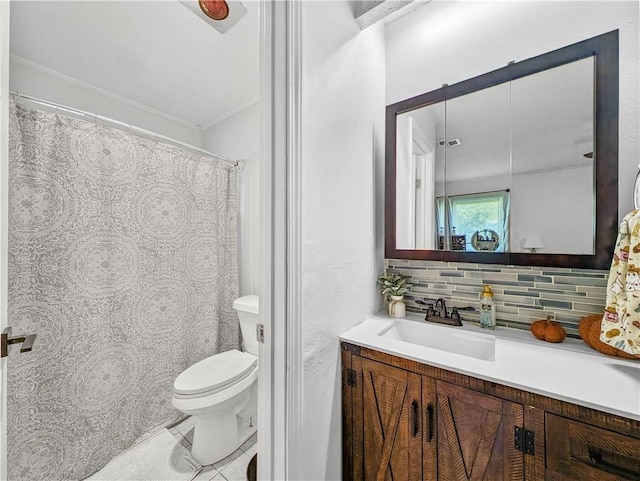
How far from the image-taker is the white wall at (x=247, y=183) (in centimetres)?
226

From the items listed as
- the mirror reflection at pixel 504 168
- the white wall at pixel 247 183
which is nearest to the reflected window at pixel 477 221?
the mirror reflection at pixel 504 168

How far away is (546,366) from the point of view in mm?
891

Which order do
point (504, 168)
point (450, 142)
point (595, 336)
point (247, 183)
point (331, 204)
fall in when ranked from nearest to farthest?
point (595, 336)
point (331, 204)
point (504, 168)
point (450, 142)
point (247, 183)

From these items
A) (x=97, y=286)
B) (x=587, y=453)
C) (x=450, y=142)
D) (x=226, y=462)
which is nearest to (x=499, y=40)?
(x=450, y=142)

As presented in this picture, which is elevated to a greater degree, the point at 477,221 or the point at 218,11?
the point at 218,11

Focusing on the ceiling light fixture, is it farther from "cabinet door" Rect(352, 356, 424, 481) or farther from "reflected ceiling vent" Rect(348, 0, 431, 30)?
"cabinet door" Rect(352, 356, 424, 481)

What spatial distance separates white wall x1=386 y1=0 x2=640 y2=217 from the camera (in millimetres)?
1035

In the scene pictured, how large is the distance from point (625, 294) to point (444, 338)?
0.63 metres

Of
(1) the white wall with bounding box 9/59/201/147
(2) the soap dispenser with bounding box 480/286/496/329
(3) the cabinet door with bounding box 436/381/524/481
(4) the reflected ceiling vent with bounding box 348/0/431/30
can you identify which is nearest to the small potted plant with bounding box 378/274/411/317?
(2) the soap dispenser with bounding box 480/286/496/329

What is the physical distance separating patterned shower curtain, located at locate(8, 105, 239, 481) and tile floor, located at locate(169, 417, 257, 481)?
14 centimetres

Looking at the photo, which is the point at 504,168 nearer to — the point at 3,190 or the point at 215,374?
the point at 3,190

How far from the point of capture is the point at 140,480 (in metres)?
1.35

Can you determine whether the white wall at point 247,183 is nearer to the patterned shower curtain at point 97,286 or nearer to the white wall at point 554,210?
the patterned shower curtain at point 97,286

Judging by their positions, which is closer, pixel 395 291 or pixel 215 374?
pixel 395 291
